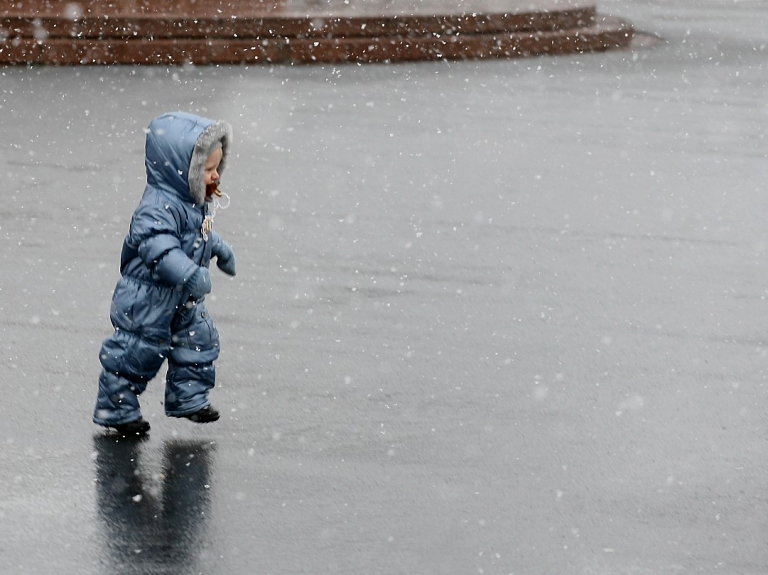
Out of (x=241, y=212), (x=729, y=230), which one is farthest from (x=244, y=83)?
(x=729, y=230)

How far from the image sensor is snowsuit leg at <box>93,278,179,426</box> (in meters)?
4.68

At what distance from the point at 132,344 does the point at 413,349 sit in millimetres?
1634

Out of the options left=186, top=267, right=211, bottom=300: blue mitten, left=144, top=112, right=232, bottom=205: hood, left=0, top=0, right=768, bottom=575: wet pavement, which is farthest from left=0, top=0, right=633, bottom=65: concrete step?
left=186, top=267, right=211, bottom=300: blue mitten

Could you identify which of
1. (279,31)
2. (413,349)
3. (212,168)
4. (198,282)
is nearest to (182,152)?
(212,168)

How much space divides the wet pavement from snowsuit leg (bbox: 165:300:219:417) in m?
0.16

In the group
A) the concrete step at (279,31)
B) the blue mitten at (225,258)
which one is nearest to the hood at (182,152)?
the blue mitten at (225,258)

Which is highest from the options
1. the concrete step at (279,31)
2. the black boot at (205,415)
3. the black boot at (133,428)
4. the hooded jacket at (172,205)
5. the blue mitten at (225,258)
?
the hooded jacket at (172,205)

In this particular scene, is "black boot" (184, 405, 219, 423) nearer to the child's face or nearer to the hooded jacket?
the hooded jacket

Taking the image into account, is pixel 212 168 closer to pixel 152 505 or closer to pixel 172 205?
pixel 172 205

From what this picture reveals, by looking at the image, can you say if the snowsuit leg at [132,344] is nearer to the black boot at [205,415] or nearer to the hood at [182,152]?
the black boot at [205,415]

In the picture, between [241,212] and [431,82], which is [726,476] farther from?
[431,82]

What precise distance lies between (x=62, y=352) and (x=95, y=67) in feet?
26.8

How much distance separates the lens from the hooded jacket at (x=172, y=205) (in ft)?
15.0

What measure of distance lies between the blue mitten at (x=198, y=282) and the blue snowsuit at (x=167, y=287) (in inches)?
0.7
